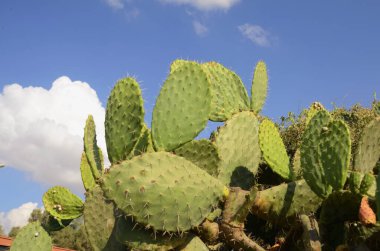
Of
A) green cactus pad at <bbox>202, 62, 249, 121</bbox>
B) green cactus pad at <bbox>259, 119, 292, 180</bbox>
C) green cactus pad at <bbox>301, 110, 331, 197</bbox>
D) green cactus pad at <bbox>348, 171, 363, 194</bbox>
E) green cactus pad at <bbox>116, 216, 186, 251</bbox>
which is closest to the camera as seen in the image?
green cactus pad at <bbox>116, 216, 186, 251</bbox>

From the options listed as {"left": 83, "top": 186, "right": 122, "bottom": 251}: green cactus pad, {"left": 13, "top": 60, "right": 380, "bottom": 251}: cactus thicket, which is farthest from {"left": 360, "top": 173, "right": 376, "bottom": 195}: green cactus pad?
{"left": 83, "top": 186, "right": 122, "bottom": 251}: green cactus pad

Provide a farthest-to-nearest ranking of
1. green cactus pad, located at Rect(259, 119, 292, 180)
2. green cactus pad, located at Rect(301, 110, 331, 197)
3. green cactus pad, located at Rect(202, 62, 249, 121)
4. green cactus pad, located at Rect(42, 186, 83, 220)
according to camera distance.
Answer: green cactus pad, located at Rect(42, 186, 83, 220) → green cactus pad, located at Rect(202, 62, 249, 121) → green cactus pad, located at Rect(259, 119, 292, 180) → green cactus pad, located at Rect(301, 110, 331, 197)

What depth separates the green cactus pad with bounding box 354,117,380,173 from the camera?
2.68 meters

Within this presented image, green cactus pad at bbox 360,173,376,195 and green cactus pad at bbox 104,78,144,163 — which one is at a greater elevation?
green cactus pad at bbox 104,78,144,163

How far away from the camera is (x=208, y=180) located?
2373 mm

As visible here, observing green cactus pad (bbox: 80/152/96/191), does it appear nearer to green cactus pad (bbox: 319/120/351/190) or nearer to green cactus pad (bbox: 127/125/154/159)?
green cactus pad (bbox: 127/125/154/159)

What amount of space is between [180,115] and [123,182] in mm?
589

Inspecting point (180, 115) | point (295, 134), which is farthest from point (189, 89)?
point (295, 134)

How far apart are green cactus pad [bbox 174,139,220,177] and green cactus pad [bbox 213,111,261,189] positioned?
0.49ft

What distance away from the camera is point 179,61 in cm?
346

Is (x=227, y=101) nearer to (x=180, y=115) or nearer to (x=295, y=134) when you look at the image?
(x=180, y=115)

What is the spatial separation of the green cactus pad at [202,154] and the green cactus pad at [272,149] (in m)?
0.28

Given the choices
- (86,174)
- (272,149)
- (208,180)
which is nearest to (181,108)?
(208,180)

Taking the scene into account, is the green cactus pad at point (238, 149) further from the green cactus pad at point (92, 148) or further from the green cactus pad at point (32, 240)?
the green cactus pad at point (32, 240)
